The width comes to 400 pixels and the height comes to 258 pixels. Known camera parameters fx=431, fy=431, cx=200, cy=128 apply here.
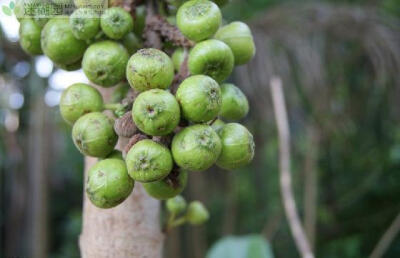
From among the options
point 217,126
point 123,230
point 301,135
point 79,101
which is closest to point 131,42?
point 79,101

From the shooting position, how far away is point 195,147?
2.84ft

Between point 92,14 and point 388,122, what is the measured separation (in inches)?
117

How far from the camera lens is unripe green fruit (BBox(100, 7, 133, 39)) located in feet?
3.40

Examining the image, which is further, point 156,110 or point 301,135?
point 301,135

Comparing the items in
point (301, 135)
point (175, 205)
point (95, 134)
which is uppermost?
point (95, 134)

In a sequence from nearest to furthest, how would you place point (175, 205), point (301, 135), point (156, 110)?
point (156, 110)
point (175, 205)
point (301, 135)

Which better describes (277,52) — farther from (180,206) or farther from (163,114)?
(163,114)

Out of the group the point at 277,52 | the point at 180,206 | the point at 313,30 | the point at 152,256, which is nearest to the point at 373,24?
the point at 313,30

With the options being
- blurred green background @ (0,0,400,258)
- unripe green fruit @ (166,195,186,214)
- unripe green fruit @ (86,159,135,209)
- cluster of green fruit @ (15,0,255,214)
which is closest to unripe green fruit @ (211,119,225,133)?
cluster of green fruit @ (15,0,255,214)

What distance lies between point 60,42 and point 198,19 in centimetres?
37

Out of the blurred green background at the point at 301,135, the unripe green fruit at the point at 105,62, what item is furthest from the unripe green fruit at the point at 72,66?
the blurred green background at the point at 301,135

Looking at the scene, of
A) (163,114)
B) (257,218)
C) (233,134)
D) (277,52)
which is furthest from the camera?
(257,218)

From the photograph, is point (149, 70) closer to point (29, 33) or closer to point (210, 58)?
point (210, 58)

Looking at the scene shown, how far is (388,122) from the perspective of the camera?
11.3 feet
